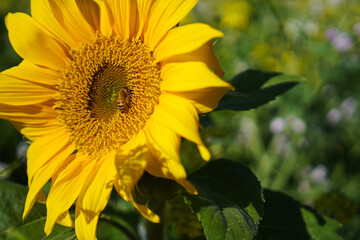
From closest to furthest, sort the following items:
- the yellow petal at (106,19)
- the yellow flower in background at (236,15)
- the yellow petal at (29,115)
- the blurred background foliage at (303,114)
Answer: the yellow petal at (106,19) < the yellow petal at (29,115) < the blurred background foliage at (303,114) < the yellow flower in background at (236,15)

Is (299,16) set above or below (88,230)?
above

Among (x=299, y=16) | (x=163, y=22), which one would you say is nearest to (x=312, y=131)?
(x=299, y=16)

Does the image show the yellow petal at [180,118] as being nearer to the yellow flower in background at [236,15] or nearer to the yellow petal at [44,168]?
the yellow petal at [44,168]

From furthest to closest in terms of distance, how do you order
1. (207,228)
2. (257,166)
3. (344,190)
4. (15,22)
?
(257,166) → (344,190) → (15,22) → (207,228)

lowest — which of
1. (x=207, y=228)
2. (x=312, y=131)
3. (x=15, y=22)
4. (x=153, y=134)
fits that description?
(x=312, y=131)

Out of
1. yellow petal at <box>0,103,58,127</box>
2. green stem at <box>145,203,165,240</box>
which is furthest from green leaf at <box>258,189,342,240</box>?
yellow petal at <box>0,103,58,127</box>

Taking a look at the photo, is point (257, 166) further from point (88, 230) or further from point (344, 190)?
point (88, 230)

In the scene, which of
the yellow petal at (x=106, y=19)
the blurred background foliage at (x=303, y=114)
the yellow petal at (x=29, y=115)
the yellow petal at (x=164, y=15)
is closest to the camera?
the yellow petal at (x=164, y=15)

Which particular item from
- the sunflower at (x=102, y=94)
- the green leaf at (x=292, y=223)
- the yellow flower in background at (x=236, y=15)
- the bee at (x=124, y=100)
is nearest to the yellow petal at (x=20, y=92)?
the sunflower at (x=102, y=94)

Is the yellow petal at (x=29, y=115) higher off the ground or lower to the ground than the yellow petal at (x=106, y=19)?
lower
